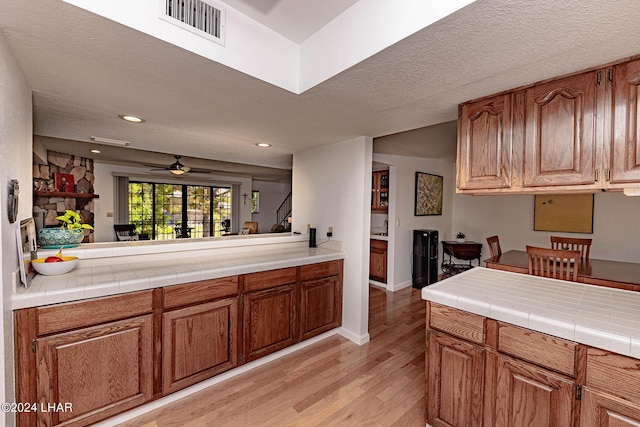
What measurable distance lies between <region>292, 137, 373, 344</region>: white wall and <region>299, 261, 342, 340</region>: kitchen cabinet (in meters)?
0.12

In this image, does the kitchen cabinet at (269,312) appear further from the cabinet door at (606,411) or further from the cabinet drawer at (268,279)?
the cabinet door at (606,411)

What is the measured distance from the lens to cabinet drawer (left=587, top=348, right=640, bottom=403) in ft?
3.50

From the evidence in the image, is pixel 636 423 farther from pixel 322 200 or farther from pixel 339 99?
pixel 322 200

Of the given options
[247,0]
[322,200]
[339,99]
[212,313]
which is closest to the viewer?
[247,0]

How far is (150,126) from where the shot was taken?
2594mm

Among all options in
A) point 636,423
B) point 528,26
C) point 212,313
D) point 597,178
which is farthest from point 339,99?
point 636,423

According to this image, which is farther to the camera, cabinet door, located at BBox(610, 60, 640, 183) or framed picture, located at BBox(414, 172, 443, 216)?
framed picture, located at BBox(414, 172, 443, 216)

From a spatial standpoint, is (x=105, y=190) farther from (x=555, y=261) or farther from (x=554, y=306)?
(x=555, y=261)

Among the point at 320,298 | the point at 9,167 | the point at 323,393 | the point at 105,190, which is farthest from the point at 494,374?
the point at 105,190

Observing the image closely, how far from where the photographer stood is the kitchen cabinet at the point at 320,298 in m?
2.69

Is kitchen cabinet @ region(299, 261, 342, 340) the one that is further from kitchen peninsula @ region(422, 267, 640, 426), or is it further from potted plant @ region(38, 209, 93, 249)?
potted plant @ region(38, 209, 93, 249)

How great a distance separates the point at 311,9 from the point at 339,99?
53 centimetres

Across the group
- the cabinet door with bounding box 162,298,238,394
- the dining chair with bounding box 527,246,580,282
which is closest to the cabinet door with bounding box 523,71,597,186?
the dining chair with bounding box 527,246,580,282

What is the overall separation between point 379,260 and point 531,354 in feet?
11.6
